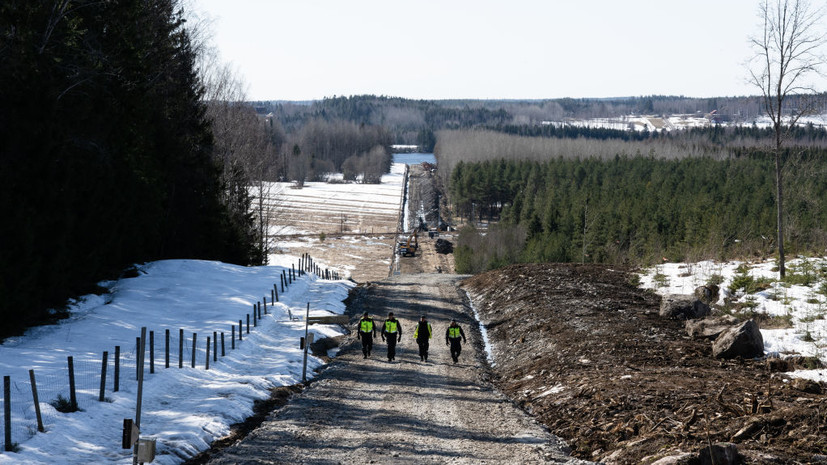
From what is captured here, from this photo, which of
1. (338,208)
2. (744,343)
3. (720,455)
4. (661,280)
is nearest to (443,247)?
(338,208)

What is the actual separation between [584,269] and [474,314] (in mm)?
6643

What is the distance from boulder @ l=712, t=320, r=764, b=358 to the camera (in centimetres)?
1619

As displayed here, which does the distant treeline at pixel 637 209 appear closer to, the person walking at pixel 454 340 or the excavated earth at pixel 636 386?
the excavated earth at pixel 636 386

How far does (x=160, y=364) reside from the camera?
57.2ft

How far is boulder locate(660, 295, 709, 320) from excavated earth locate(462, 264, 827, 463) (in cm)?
35

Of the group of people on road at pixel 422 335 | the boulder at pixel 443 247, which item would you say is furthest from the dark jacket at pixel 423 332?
the boulder at pixel 443 247

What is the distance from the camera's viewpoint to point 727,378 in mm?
14141

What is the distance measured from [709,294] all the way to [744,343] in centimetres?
723

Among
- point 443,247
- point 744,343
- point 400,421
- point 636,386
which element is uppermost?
point 744,343

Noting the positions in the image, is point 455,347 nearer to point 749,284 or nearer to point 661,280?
point 749,284

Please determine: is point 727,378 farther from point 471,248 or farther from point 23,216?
point 471,248

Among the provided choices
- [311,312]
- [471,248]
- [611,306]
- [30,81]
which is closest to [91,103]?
[30,81]

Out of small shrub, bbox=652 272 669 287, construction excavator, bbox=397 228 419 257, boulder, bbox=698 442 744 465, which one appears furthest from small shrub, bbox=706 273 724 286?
construction excavator, bbox=397 228 419 257

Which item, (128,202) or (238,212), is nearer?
(128,202)
